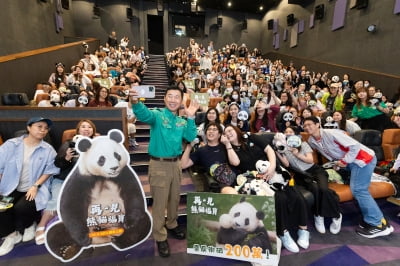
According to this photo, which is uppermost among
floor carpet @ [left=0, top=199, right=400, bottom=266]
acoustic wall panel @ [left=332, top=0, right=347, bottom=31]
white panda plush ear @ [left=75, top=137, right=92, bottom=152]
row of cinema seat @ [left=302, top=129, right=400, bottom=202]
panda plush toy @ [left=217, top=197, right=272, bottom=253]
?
acoustic wall panel @ [left=332, top=0, right=347, bottom=31]

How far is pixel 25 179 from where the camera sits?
2131mm

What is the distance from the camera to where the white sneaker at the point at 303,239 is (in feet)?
6.76

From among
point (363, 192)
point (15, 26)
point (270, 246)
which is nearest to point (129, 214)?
point (270, 246)

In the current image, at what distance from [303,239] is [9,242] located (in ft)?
9.03

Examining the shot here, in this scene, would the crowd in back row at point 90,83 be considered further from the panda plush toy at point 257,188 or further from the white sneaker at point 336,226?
the white sneaker at point 336,226

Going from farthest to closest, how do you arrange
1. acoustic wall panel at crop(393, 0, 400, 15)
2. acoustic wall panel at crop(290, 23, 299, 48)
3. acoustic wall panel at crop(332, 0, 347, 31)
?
acoustic wall panel at crop(290, 23, 299, 48) < acoustic wall panel at crop(332, 0, 347, 31) < acoustic wall panel at crop(393, 0, 400, 15)

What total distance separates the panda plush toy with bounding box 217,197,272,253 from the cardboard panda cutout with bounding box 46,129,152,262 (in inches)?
28.7

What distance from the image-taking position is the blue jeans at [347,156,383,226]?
7.43 ft

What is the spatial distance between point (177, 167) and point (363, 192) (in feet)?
6.49

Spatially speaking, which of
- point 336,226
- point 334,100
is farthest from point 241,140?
point 334,100

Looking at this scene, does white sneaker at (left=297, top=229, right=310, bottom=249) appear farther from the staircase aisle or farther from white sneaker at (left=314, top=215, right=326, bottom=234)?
the staircase aisle

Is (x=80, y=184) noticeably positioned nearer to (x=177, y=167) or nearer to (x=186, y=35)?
(x=177, y=167)

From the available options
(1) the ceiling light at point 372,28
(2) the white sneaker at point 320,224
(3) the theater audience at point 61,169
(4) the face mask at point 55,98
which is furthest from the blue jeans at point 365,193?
(1) the ceiling light at point 372,28

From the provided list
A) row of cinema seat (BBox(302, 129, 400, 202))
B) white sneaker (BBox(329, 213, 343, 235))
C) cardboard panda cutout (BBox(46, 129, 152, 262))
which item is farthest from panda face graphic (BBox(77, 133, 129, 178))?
row of cinema seat (BBox(302, 129, 400, 202))
